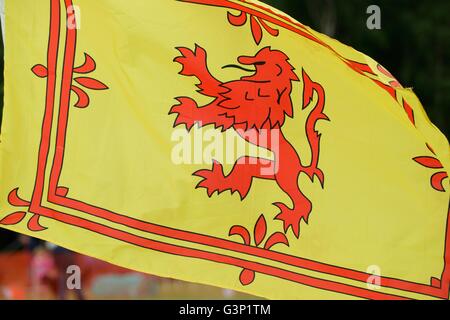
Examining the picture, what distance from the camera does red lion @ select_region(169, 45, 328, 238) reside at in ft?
17.5

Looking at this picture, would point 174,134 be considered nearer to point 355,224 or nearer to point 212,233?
point 212,233

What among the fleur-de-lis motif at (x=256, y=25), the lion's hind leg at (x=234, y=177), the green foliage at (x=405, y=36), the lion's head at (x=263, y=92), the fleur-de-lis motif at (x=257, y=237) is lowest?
the fleur-de-lis motif at (x=257, y=237)

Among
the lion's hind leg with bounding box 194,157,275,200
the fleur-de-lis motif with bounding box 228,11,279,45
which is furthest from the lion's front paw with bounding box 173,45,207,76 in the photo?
the lion's hind leg with bounding box 194,157,275,200

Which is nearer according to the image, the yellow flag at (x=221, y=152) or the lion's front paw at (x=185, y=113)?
the yellow flag at (x=221, y=152)

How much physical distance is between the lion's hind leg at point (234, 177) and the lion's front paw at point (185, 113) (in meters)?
0.25

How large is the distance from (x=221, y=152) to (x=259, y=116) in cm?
29

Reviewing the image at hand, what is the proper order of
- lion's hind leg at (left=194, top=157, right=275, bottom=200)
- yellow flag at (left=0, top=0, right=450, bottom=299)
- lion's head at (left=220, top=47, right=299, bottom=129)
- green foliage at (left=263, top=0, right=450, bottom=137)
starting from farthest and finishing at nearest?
green foliage at (left=263, top=0, right=450, bottom=137) < lion's head at (left=220, top=47, right=299, bottom=129) < lion's hind leg at (left=194, top=157, right=275, bottom=200) < yellow flag at (left=0, top=0, right=450, bottom=299)

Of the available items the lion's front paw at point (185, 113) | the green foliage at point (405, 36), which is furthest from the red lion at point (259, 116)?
the green foliage at point (405, 36)

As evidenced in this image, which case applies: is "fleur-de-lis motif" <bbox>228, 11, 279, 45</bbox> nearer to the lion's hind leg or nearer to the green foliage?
the lion's hind leg

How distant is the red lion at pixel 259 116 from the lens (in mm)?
5336

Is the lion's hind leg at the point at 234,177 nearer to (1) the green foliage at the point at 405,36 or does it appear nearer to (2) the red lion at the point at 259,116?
(2) the red lion at the point at 259,116

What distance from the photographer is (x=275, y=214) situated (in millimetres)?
5352

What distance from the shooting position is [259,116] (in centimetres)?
542

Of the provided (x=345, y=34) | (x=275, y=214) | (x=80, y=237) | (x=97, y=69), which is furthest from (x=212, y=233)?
(x=345, y=34)
